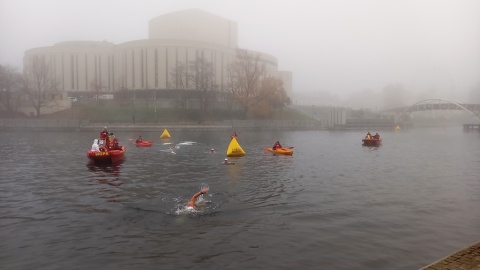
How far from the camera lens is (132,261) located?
33.0ft

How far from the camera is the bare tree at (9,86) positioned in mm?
86250

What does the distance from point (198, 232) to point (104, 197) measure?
7.15 meters

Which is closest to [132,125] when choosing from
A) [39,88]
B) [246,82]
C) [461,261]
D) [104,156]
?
[39,88]

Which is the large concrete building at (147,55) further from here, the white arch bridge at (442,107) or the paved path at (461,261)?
the paved path at (461,261)

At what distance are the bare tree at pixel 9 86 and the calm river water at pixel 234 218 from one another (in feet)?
236

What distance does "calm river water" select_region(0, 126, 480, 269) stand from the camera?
1041 cm

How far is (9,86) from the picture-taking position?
86.9 m

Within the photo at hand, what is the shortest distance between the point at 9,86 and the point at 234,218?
300 feet

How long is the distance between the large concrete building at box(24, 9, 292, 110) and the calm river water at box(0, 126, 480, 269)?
92779mm

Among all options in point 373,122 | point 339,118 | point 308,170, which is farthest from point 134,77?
point 308,170

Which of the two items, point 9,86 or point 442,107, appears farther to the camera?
point 442,107

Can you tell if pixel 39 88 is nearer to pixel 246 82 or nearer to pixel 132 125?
pixel 132 125

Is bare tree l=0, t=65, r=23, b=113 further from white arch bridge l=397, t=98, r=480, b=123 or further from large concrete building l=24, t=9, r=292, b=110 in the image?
white arch bridge l=397, t=98, r=480, b=123

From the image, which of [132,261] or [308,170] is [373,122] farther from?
[132,261]
